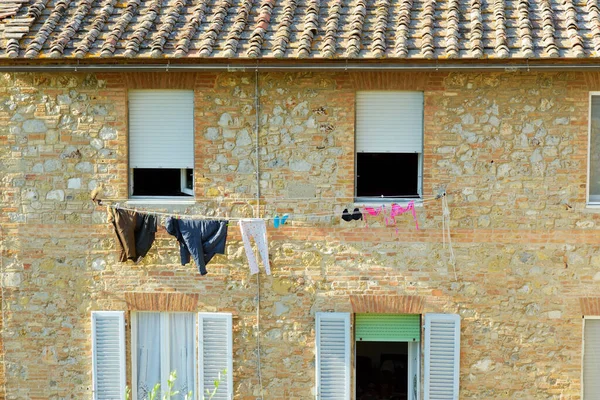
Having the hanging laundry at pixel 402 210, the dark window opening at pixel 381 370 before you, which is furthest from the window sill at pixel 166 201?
the dark window opening at pixel 381 370

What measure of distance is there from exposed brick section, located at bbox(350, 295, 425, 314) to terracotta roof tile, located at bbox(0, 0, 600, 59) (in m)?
3.05

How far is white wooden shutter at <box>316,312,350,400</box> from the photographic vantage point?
11.0m

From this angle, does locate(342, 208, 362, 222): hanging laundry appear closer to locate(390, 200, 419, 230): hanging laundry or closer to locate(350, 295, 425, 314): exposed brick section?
locate(390, 200, 419, 230): hanging laundry

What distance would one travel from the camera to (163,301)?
1120 cm

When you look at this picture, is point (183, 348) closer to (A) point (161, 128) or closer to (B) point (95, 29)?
(A) point (161, 128)

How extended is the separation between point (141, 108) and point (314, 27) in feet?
8.18

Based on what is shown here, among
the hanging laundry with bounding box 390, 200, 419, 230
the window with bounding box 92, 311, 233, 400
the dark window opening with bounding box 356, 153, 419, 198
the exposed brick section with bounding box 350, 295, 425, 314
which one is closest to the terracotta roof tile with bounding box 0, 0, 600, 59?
the dark window opening with bounding box 356, 153, 419, 198

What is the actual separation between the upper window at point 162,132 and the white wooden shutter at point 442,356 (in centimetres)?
359

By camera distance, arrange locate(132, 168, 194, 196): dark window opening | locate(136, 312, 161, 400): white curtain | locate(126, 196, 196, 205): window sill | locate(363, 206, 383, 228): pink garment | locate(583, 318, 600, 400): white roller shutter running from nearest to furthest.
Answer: locate(363, 206, 383, 228): pink garment, locate(583, 318, 600, 400): white roller shutter, locate(126, 196, 196, 205): window sill, locate(132, 168, 194, 196): dark window opening, locate(136, 312, 161, 400): white curtain

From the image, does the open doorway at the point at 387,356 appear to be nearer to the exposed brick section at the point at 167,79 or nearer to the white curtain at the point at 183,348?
the white curtain at the point at 183,348

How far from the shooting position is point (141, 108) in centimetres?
1123

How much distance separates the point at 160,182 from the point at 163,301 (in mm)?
1565

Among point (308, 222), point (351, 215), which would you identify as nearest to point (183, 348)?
point (308, 222)

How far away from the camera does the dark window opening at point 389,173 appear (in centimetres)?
1113
